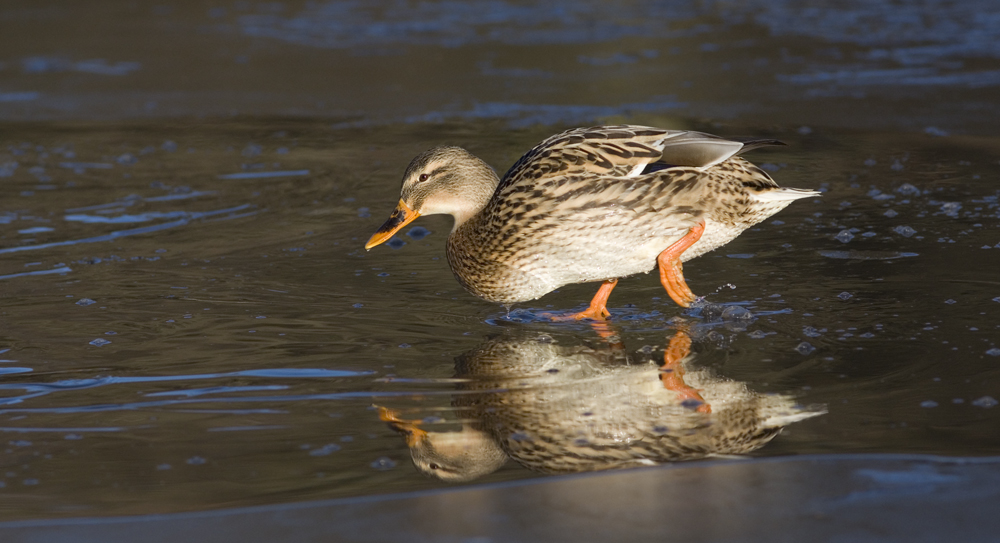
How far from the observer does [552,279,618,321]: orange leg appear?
4.98m

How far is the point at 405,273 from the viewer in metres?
5.78

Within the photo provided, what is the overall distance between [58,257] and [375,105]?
13.9 ft

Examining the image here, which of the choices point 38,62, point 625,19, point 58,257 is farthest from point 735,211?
point 38,62

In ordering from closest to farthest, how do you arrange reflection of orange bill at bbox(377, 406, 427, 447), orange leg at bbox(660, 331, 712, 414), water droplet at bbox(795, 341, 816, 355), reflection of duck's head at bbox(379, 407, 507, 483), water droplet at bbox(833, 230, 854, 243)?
reflection of duck's head at bbox(379, 407, 507, 483) → reflection of orange bill at bbox(377, 406, 427, 447) → orange leg at bbox(660, 331, 712, 414) → water droplet at bbox(795, 341, 816, 355) → water droplet at bbox(833, 230, 854, 243)

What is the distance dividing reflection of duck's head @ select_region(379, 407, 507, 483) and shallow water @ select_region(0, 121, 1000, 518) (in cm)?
5

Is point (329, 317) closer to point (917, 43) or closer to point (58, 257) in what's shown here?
point (58, 257)

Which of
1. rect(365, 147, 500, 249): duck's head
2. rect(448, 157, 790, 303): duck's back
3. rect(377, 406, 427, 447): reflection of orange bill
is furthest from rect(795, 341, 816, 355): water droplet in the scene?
rect(365, 147, 500, 249): duck's head

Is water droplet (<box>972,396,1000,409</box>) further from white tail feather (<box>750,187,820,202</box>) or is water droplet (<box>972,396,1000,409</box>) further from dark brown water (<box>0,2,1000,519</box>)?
white tail feather (<box>750,187,820,202</box>)

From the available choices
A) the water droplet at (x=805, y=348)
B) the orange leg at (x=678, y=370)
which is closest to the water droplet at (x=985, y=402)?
the water droplet at (x=805, y=348)

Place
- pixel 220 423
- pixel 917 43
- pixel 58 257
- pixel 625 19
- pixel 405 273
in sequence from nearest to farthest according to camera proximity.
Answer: pixel 220 423 → pixel 405 273 → pixel 58 257 → pixel 917 43 → pixel 625 19

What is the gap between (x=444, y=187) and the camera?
5348 millimetres

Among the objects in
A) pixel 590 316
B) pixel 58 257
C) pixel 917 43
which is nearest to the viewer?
pixel 590 316

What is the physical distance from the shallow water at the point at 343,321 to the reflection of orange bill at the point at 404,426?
0.12 ft

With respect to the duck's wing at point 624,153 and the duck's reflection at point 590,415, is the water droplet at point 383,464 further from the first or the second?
the duck's wing at point 624,153
